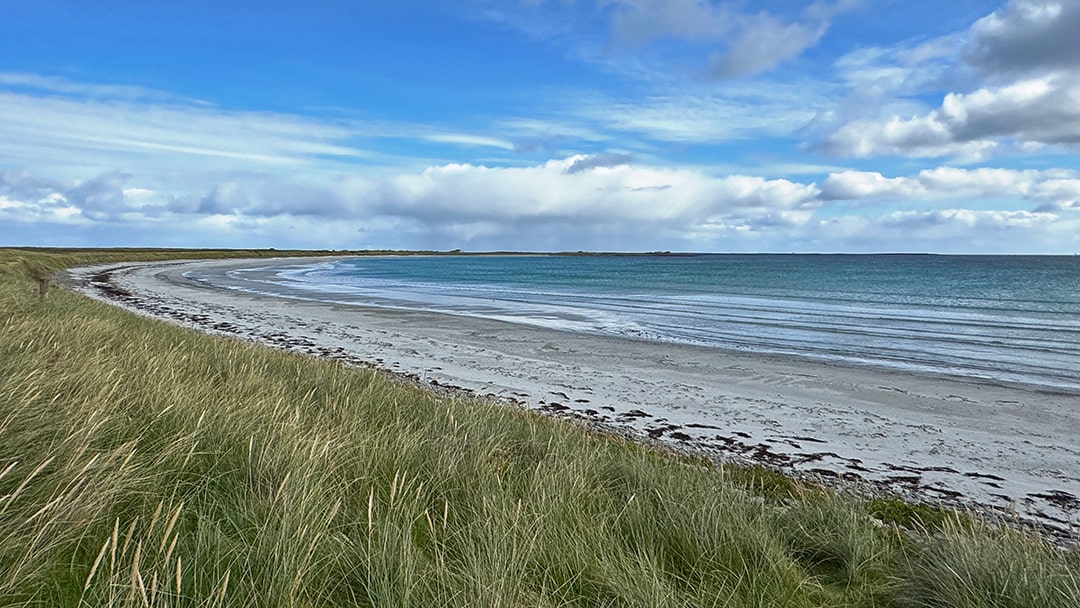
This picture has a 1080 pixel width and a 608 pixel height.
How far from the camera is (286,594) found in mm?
2852

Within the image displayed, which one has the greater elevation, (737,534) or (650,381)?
(737,534)

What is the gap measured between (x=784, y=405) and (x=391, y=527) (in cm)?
998

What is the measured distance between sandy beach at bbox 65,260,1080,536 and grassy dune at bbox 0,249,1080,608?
2435 mm

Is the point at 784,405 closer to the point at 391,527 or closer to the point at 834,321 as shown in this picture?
the point at 391,527

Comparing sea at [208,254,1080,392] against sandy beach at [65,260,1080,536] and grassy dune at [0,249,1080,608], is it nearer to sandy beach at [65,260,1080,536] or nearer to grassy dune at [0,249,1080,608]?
sandy beach at [65,260,1080,536]

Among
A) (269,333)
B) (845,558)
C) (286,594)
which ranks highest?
(286,594)

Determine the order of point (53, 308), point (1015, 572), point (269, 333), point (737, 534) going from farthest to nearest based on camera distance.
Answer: point (269, 333)
point (53, 308)
point (737, 534)
point (1015, 572)

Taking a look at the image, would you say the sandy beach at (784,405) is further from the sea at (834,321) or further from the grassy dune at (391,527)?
the grassy dune at (391,527)

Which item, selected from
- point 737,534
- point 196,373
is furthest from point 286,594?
point 196,373

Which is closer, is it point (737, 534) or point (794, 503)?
point (737, 534)

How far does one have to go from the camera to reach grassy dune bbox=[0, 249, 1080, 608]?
294 centimetres

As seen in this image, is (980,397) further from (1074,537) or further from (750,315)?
(750,315)

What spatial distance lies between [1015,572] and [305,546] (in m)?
3.96

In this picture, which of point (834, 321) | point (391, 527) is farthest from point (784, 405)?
point (834, 321)
